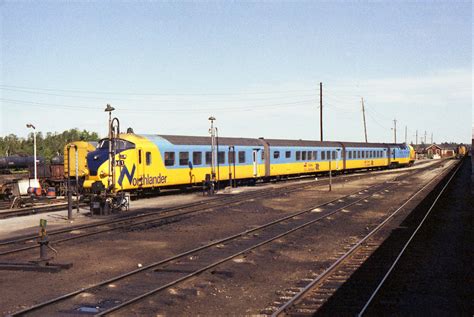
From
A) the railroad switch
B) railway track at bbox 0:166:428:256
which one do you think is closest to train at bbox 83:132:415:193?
railway track at bbox 0:166:428:256

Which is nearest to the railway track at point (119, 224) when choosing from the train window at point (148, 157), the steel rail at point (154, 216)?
the steel rail at point (154, 216)

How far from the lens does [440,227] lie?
1933 centimetres

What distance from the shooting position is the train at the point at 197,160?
26.8 meters

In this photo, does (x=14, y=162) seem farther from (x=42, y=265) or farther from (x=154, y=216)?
(x=42, y=265)

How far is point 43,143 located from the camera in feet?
460

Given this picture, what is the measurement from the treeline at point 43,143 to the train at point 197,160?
6963 centimetres

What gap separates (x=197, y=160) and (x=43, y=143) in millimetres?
118179

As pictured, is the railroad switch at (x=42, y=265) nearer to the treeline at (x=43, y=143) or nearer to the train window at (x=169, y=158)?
the train window at (x=169, y=158)

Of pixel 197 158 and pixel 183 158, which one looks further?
pixel 197 158

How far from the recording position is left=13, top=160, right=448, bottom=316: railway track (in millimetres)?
9523

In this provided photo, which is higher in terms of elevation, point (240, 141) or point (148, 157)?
point (240, 141)

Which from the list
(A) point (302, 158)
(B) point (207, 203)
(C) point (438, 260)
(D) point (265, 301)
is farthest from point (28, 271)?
(A) point (302, 158)

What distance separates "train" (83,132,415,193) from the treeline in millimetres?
69626

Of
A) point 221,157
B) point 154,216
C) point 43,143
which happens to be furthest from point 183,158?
point 43,143
